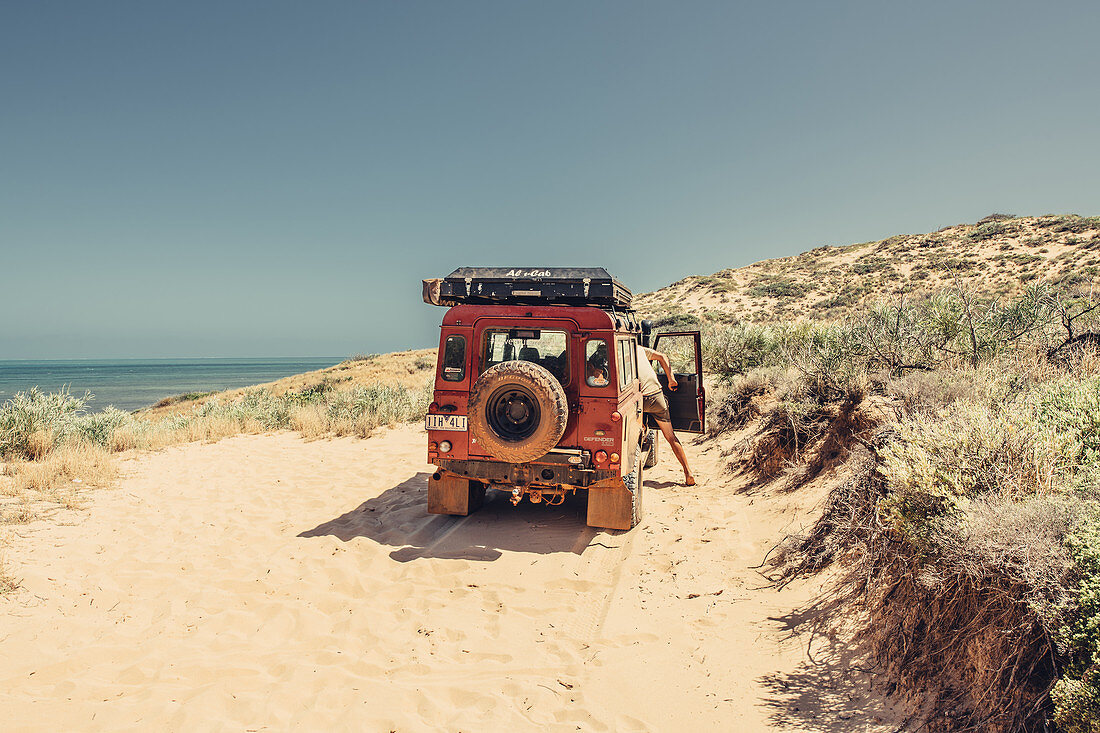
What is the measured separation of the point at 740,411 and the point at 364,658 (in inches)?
318

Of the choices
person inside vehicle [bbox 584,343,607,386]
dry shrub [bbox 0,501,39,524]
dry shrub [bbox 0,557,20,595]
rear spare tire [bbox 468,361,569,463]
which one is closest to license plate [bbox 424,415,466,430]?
rear spare tire [bbox 468,361,569,463]

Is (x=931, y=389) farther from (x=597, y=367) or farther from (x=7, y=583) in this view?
(x=7, y=583)

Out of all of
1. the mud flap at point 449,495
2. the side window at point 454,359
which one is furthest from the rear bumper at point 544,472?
the side window at point 454,359

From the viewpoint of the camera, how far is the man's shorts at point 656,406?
7.22 m

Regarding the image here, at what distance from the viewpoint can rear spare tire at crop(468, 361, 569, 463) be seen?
519 centimetres

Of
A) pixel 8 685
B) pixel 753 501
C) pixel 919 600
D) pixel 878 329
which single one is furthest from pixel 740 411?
pixel 8 685

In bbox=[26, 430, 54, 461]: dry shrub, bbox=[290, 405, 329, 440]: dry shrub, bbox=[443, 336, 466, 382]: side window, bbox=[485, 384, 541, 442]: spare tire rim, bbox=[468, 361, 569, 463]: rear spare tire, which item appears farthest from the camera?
bbox=[290, 405, 329, 440]: dry shrub

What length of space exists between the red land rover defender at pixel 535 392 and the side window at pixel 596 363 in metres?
0.01

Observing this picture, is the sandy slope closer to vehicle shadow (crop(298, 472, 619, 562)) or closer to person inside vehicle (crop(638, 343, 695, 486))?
vehicle shadow (crop(298, 472, 619, 562))

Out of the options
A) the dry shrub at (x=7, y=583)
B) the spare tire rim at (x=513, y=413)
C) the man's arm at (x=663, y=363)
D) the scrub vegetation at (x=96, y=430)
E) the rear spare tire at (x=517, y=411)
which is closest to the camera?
the dry shrub at (x=7, y=583)

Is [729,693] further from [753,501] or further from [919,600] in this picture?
[753,501]

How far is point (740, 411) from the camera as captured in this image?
1005 cm

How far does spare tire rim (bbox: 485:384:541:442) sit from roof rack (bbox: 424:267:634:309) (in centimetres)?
118

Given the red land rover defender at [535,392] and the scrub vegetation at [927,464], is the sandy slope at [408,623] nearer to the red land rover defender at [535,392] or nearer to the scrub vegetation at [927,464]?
the scrub vegetation at [927,464]
